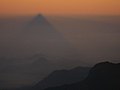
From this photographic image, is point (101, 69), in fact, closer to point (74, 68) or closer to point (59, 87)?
point (59, 87)

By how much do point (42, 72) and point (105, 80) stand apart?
602 centimetres

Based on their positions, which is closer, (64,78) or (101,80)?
(64,78)

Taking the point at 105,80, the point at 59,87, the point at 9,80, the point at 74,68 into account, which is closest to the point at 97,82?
the point at 105,80

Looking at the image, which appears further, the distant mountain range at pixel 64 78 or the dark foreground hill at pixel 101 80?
the dark foreground hill at pixel 101 80

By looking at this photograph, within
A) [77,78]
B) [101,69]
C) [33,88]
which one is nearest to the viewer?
[33,88]

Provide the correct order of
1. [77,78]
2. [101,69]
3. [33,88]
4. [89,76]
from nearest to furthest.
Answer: [33,88] → [77,78] → [89,76] → [101,69]

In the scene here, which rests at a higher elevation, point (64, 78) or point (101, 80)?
point (64, 78)

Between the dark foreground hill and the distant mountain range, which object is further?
the dark foreground hill

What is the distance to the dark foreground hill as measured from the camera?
27.6 metres

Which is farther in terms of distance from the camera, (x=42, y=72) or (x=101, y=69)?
(x=101, y=69)

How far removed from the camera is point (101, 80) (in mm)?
30172

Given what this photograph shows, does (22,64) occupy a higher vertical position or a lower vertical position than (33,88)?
higher

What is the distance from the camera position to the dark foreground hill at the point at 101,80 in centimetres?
2758

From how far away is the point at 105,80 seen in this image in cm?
2998
